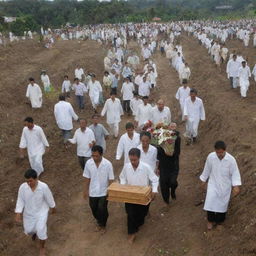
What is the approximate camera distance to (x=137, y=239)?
23.2ft

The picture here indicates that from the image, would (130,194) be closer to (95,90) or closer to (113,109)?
(113,109)

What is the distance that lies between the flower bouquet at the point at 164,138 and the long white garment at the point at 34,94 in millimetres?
7771

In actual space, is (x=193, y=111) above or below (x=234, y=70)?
above

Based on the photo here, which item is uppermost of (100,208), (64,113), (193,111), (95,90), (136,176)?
(136,176)

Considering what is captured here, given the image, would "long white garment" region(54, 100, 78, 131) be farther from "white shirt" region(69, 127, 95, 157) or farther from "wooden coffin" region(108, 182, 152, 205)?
"wooden coffin" region(108, 182, 152, 205)

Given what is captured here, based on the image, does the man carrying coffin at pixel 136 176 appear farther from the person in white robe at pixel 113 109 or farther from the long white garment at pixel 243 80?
the long white garment at pixel 243 80

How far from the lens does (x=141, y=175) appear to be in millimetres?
6598

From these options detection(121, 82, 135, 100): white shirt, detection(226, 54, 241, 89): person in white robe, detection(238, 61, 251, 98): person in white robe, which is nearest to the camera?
detection(121, 82, 135, 100): white shirt

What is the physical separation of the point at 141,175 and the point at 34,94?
908cm

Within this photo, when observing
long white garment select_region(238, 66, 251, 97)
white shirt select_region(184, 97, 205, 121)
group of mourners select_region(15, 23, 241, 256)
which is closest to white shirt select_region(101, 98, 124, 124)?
group of mourners select_region(15, 23, 241, 256)

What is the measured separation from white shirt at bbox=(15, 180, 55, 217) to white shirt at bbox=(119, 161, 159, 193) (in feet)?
4.16

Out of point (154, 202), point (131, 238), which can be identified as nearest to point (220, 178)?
point (131, 238)

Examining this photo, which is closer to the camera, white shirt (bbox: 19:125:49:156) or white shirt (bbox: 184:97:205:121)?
white shirt (bbox: 19:125:49:156)

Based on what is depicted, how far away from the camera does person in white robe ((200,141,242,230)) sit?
20.7 feet
